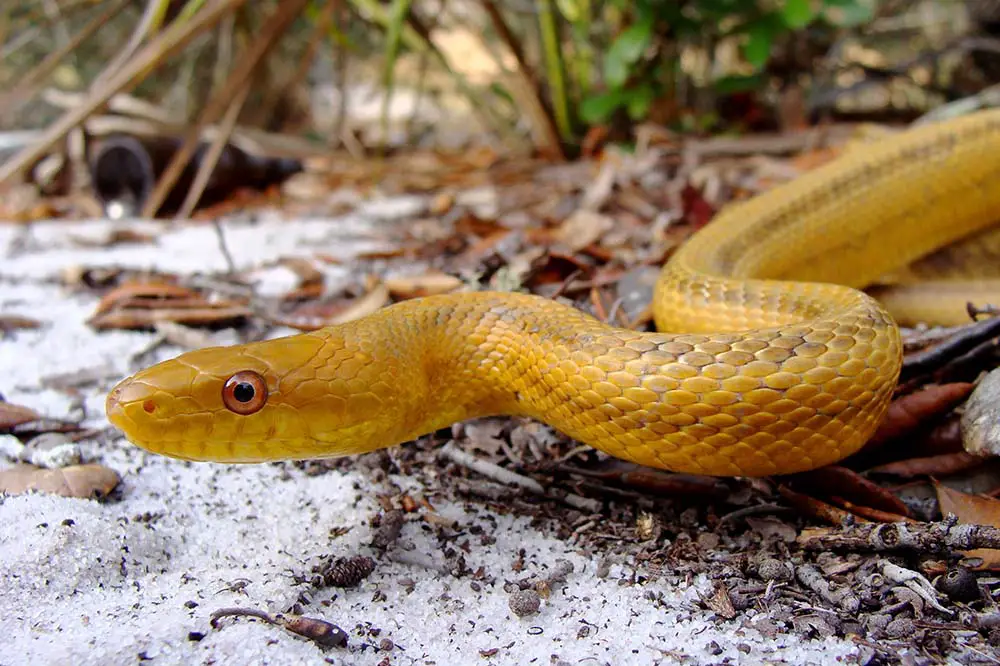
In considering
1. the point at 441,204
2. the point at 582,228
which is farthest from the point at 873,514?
the point at 441,204

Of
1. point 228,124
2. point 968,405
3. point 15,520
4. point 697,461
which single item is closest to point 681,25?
point 228,124

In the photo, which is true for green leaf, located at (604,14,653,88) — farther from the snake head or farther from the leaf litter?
the snake head

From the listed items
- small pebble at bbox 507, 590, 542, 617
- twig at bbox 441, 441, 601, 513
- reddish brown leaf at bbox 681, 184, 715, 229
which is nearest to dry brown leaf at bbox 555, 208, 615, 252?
reddish brown leaf at bbox 681, 184, 715, 229

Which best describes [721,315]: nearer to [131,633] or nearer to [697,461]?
[697,461]

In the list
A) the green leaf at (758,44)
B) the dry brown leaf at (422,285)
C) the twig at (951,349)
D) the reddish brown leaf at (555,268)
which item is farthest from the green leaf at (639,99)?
the twig at (951,349)

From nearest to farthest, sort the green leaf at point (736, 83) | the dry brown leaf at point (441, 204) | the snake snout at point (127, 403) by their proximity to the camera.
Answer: the snake snout at point (127, 403) → the dry brown leaf at point (441, 204) → the green leaf at point (736, 83)

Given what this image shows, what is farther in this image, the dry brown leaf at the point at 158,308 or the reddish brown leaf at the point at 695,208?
the reddish brown leaf at the point at 695,208

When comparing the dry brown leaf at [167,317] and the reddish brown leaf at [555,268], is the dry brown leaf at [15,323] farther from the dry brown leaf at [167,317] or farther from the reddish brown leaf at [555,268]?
the reddish brown leaf at [555,268]

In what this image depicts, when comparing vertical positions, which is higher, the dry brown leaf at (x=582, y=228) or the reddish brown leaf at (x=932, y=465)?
the dry brown leaf at (x=582, y=228)
